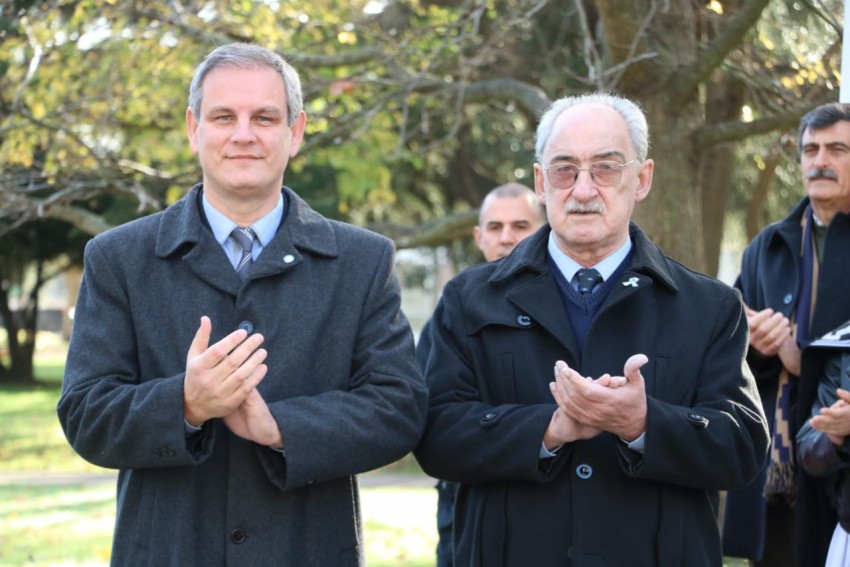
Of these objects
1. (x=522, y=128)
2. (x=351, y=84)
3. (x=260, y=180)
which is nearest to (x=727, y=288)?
(x=260, y=180)

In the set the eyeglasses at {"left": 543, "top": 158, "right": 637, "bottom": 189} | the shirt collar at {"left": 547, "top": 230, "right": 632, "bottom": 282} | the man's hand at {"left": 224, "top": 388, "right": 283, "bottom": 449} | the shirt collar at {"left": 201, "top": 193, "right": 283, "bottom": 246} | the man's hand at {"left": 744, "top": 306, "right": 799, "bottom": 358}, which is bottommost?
the man's hand at {"left": 224, "top": 388, "right": 283, "bottom": 449}

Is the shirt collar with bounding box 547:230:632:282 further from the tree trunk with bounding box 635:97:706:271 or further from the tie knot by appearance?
the tree trunk with bounding box 635:97:706:271

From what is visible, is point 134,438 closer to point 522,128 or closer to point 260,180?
point 260,180

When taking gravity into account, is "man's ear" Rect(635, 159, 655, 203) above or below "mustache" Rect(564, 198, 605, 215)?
above

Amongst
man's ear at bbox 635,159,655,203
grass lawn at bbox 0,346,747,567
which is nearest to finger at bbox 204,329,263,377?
man's ear at bbox 635,159,655,203

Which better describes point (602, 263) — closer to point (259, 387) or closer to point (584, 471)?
point (584, 471)

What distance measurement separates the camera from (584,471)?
10.6 ft

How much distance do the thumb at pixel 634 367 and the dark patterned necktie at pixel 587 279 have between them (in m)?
0.49

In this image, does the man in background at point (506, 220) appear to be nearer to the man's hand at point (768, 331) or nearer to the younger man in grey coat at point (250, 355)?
the man's hand at point (768, 331)

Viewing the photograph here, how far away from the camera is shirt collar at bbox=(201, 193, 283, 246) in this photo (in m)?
3.26

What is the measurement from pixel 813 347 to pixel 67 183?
6.65 m

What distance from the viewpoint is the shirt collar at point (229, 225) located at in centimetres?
326

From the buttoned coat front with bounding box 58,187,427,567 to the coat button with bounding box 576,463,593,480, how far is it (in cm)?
48

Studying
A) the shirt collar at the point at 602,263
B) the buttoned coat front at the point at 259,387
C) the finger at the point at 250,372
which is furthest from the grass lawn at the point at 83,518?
the finger at the point at 250,372
